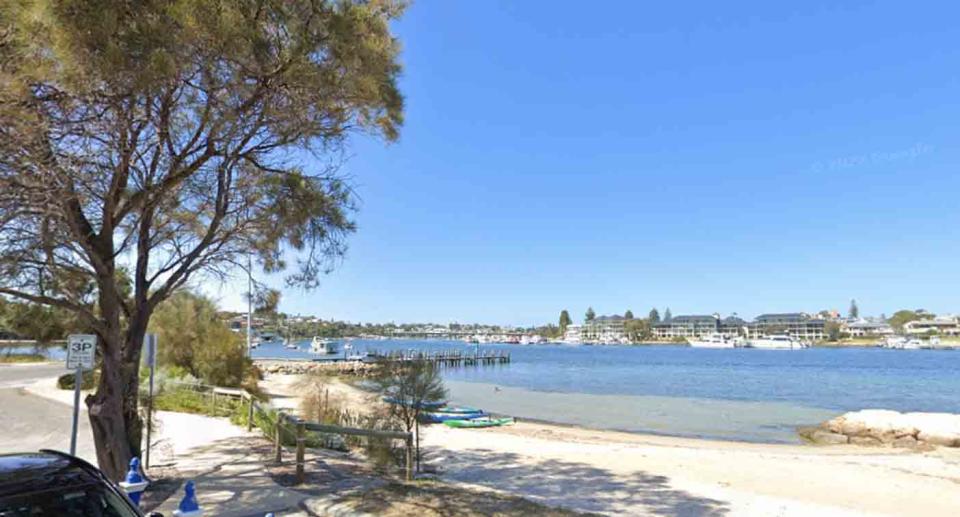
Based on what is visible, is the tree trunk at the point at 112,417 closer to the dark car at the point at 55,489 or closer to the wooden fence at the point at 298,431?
the wooden fence at the point at 298,431

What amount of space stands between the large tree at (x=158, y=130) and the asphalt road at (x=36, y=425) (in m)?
→ 3.41

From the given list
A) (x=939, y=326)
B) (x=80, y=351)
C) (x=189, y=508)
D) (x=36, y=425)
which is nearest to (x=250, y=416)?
(x=36, y=425)

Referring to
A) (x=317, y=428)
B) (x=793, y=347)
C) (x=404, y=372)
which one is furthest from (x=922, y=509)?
(x=793, y=347)

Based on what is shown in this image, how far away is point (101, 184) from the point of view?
7.72 meters

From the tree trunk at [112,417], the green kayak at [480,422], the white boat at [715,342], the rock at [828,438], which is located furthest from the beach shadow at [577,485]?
the white boat at [715,342]

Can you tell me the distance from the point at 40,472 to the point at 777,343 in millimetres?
198400

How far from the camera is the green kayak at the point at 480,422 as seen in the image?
25547mm

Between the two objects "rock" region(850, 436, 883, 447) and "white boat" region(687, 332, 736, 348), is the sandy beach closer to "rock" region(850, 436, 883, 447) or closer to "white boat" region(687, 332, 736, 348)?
"rock" region(850, 436, 883, 447)

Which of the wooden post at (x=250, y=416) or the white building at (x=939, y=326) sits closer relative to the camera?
the wooden post at (x=250, y=416)

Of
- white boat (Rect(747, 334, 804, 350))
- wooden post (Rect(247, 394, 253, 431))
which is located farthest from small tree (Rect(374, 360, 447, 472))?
white boat (Rect(747, 334, 804, 350))

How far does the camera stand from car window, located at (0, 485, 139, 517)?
3.43 metres

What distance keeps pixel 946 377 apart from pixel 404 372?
75532 millimetres

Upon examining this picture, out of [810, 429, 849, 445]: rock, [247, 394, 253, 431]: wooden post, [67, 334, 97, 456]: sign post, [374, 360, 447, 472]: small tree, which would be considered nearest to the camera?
[67, 334, 97, 456]: sign post

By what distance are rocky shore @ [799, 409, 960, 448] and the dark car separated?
2805 cm
